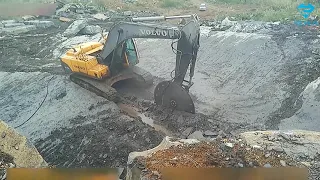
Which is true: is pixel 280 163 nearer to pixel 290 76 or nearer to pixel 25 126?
pixel 290 76

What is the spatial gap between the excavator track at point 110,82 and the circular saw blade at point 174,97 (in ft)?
4.59

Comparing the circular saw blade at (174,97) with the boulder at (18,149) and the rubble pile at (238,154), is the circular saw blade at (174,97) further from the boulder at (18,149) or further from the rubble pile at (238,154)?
the boulder at (18,149)

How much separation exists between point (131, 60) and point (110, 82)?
3.42 feet

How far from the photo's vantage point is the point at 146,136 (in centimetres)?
787

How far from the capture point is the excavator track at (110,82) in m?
9.55

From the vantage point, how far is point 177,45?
8.15m

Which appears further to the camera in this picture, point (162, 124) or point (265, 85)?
point (265, 85)

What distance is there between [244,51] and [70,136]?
6887mm

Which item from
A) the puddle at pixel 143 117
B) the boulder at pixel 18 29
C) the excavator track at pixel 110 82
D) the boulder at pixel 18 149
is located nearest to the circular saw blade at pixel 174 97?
the puddle at pixel 143 117

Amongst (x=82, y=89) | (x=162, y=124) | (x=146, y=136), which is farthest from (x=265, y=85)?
(x=82, y=89)

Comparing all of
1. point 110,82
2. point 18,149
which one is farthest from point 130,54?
point 18,149

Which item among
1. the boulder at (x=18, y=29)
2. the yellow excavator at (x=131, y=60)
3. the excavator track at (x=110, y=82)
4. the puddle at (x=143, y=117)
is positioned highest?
the yellow excavator at (x=131, y=60)

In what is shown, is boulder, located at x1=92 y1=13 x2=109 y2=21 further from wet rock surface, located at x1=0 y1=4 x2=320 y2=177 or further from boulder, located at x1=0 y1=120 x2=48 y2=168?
boulder, located at x1=0 y1=120 x2=48 y2=168

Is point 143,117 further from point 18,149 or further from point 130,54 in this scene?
point 18,149
